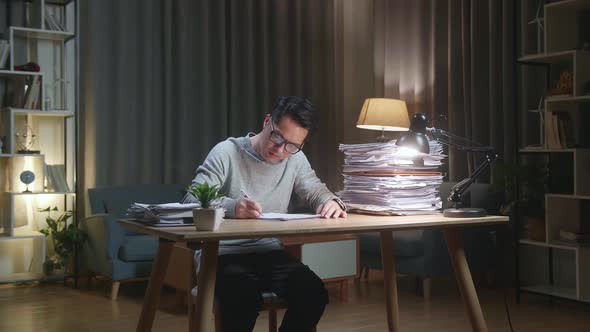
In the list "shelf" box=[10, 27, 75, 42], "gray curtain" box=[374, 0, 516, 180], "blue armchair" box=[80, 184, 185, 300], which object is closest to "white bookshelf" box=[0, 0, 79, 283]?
"shelf" box=[10, 27, 75, 42]

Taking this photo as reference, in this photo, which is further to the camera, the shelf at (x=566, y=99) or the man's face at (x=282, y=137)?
the shelf at (x=566, y=99)

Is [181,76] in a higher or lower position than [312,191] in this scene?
higher

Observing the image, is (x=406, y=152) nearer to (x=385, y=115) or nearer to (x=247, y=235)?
(x=247, y=235)

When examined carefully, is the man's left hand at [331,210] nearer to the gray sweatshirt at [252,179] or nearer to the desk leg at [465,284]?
the gray sweatshirt at [252,179]

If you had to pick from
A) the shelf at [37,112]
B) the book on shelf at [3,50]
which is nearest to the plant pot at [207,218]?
the shelf at [37,112]

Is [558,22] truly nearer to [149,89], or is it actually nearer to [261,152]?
[261,152]

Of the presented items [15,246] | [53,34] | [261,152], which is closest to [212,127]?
[53,34]

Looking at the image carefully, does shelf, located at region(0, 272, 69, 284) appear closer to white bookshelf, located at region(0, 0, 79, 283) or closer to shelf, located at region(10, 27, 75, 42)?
white bookshelf, located at region(0, 0, 79, 283)

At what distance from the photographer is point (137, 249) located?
423cm

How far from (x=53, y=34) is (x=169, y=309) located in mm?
2161

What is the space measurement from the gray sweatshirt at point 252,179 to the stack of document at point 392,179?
13 centimetres

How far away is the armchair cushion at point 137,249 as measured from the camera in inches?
166

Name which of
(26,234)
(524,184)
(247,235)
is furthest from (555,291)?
(26,234)

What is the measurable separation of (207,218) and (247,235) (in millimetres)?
123
